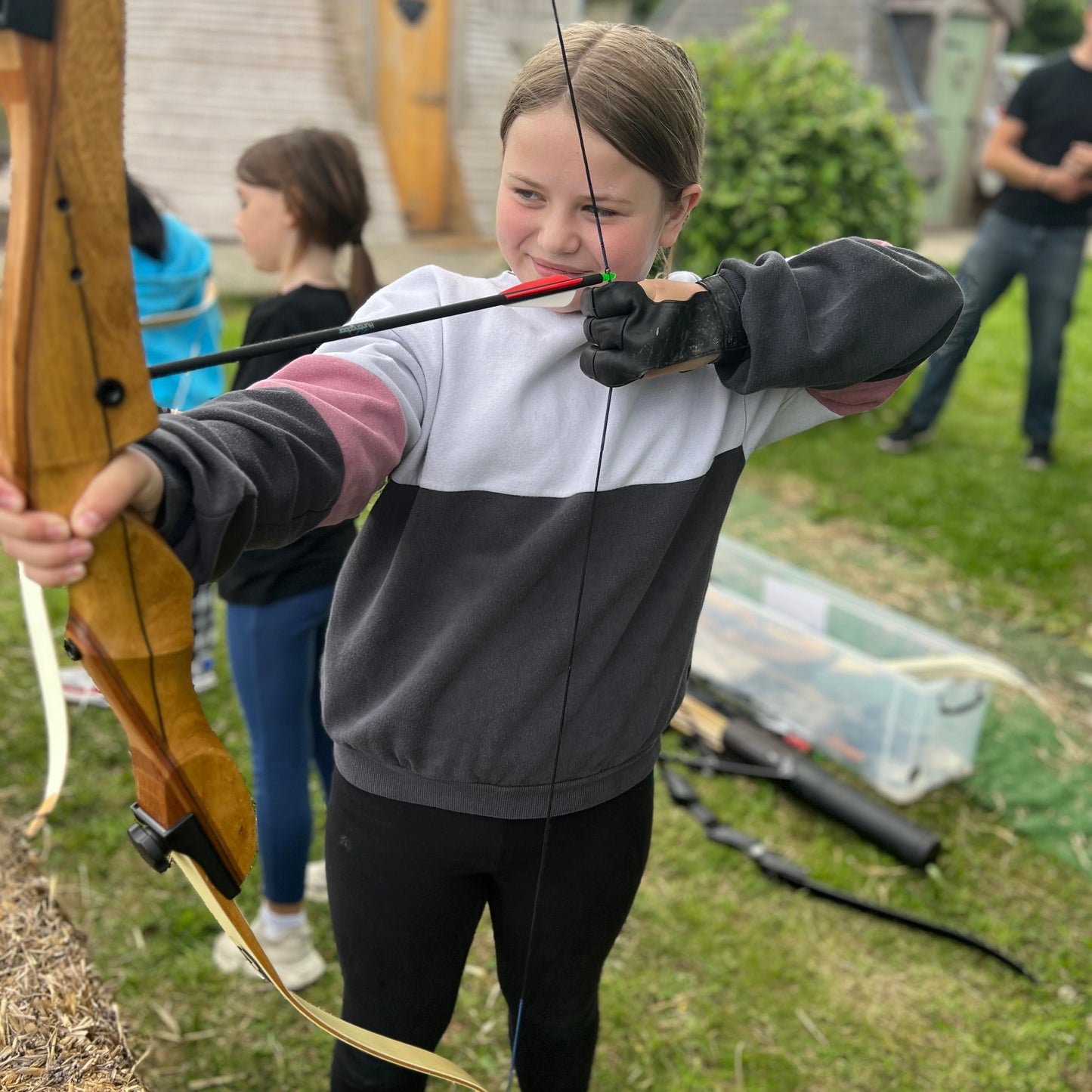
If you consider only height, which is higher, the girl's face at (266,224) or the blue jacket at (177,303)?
the girl's face at (266,224)

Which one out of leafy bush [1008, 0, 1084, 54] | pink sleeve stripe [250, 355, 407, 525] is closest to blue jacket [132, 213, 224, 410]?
pink sleeve stripe [250, 355, 407, 525]

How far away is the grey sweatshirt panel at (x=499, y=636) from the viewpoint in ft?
3.95

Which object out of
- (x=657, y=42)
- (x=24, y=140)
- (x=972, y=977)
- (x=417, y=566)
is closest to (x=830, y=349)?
(x=657, y=42)

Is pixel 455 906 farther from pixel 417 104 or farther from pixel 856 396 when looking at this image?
pixel 417 104

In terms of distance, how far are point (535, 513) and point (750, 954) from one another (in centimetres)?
159

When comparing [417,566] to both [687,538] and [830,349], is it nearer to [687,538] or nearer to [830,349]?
[687,538]

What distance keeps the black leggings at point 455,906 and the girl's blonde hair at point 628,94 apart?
30.1 inches

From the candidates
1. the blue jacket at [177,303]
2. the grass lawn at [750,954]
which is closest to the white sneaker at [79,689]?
the grass lawn at [750,954]

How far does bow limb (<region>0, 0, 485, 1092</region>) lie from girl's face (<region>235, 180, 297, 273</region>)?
1230 mm

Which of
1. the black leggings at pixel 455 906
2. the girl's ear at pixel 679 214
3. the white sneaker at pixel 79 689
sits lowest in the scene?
the white sneaker at pixel 79 689

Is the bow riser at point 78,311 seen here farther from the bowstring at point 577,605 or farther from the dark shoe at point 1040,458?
the dark shoe at point 1040,458

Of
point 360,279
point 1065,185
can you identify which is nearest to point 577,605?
point 360,279

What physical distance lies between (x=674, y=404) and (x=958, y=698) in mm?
1967

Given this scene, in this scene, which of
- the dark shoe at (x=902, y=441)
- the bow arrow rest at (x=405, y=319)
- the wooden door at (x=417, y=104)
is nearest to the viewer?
the bow arrow rest at (x=405, y=319)
